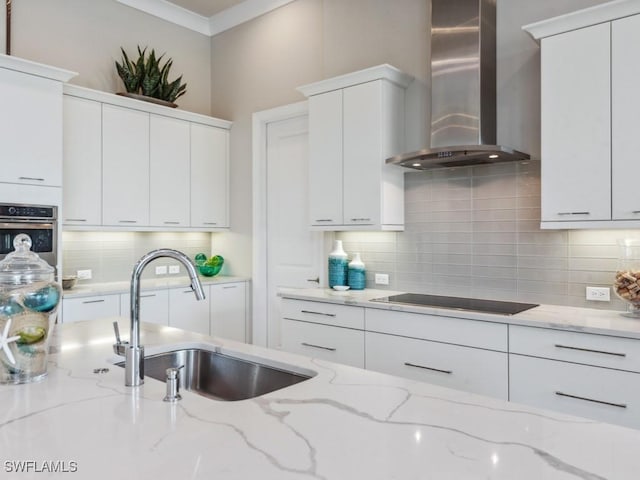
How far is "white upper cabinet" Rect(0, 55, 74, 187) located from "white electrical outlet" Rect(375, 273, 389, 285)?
233 cm

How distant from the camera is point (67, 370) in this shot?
4.95ft

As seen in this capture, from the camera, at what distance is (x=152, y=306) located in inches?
149

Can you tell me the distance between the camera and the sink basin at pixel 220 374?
1.61 m

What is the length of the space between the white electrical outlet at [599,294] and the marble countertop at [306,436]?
181cm

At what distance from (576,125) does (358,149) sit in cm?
136

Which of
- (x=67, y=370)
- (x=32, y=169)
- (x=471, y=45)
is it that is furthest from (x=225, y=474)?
(x=32, y=169)

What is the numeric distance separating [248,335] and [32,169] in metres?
2.29

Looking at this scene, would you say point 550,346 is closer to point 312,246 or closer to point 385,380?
point 385,380

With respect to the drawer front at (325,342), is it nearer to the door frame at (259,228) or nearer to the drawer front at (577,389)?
the drawer front at (577,389)

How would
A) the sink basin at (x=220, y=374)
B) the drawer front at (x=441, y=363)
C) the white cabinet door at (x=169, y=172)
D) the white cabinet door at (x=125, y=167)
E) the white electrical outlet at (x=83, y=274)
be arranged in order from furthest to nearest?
the white cabinet door at (x=169, y=172), the white electrical outlet at (x=83, y=274), the white cabinet door at (x=125, y=167), the drawer front at (x=441, y=363), the sink basin at (x=220, y=374)

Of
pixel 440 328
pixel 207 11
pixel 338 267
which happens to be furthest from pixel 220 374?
pixel 207 11

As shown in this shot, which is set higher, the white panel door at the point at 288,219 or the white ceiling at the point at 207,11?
the white ceiling at the point at 207,11

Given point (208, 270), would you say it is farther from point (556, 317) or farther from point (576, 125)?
point (576, 125)

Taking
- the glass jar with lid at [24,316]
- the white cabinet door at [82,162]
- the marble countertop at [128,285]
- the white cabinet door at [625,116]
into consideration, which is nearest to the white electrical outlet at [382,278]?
the marble countertop at [128,285]
